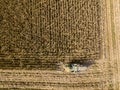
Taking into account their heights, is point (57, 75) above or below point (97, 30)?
below

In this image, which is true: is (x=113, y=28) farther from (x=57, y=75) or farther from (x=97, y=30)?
(x=57, y=75)

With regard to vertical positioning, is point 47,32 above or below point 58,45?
above

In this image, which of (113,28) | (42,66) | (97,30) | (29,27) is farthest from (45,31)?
(113,28)

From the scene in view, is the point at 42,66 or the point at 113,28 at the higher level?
the point at 113,28

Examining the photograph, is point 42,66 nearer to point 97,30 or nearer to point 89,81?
point 89,81

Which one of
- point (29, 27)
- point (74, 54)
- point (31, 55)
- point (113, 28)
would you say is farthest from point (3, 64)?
point (113, 28)

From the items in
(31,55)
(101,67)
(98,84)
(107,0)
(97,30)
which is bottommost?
(98,84)
